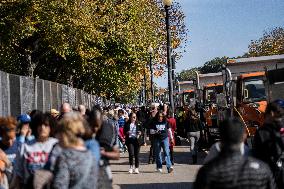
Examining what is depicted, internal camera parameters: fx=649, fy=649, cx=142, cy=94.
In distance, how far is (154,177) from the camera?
16781 mm

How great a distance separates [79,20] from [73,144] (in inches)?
1064

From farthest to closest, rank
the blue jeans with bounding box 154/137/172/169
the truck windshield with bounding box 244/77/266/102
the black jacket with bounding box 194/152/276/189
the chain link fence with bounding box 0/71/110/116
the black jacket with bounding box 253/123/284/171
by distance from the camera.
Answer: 1. the truck windshield with bounding box 244/77/266/102
2. the blue jeans with bounding box 154/137/172/169
3. the chain link fence with bounding box 0/71/110/116
4. the black jacket with bounding box 253/123/284/171
5. the black jacket with bounding box 194/152/276/189

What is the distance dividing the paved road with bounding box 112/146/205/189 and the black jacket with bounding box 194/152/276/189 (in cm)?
A: 902

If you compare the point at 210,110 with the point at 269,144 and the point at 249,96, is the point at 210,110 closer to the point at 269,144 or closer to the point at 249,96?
the point at 249,96

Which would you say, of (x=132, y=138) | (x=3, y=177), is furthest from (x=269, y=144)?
(x=132, y=138)

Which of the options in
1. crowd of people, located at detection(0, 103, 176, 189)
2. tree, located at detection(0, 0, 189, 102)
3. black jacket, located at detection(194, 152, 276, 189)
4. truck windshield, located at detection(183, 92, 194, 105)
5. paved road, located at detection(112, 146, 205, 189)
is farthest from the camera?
truck windshield, located at detection(183, 92, 194, 105)

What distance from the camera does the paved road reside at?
14922 mm

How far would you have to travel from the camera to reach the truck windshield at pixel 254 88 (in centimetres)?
1892

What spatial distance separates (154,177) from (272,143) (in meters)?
9.27

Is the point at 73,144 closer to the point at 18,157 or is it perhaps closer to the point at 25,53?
the point at 18,157

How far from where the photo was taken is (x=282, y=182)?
809cm

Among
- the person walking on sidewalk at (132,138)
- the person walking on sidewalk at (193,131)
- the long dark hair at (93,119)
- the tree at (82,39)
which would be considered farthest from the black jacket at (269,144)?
the tree at (82,39)

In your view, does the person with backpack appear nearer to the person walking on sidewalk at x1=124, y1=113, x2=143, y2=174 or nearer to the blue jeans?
the blue jeans

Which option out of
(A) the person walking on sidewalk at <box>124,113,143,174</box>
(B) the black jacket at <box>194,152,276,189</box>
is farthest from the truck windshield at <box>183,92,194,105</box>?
(B) the black jacket at <box>194,152,276,189</box>
